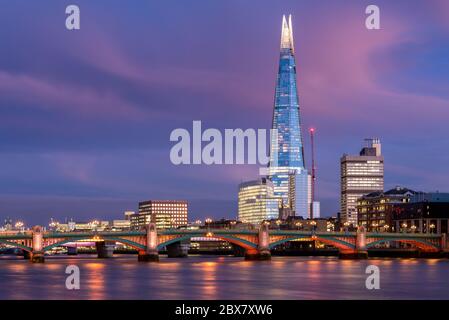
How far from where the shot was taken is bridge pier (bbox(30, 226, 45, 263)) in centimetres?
15225

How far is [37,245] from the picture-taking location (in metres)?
154

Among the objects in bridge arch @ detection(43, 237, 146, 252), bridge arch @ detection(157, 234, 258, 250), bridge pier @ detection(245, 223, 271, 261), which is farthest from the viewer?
bridge pier @ detection(245, 223, 271, 261)

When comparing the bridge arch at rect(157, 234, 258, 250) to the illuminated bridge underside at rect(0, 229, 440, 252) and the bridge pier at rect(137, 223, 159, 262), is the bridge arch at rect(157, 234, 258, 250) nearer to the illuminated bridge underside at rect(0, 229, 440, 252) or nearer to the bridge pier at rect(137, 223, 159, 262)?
the illuminated bridge underside at rect(0, 229, 440, 252)

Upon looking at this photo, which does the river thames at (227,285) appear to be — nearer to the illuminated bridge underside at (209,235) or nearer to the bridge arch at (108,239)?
the bridge arch at (108,239)

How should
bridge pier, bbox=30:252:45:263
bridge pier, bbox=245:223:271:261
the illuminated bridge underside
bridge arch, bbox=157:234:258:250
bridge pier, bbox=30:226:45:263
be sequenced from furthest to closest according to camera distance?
bridge pier, bbox=245:223:271:261 → bridge arch, bbox=157:234:258:250 → bridge pier, bbox=30:252:45:263 → the illuminated bridge underside → bridge pier, bbox=30:226:45:263


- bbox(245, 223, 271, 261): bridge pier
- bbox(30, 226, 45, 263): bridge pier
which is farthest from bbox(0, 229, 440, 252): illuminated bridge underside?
bbox(30, 226, 45, 263): bridge pier

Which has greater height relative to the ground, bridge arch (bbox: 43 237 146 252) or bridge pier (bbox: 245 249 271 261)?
bridge arch (bbox: 43 237 146 252)

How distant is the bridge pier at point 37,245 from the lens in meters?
152

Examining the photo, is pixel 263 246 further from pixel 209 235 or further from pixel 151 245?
pixel 151 245

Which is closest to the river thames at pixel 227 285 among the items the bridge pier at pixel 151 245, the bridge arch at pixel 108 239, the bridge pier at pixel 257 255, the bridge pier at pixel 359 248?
the bridge arch at pixel 108 239
